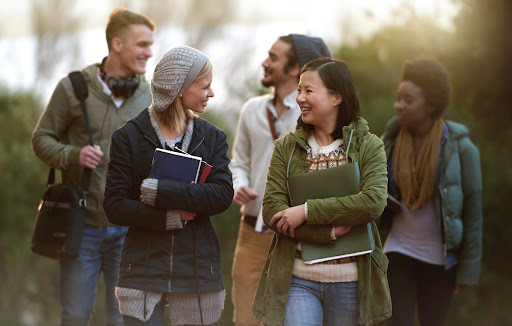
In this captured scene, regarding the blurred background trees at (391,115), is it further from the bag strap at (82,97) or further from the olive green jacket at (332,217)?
the bag strap at (82,97)

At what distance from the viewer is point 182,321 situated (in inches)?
143

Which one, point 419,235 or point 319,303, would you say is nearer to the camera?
point 319,303

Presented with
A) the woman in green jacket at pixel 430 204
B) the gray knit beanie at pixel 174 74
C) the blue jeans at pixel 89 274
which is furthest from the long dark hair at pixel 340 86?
the blue jeans at pixel 89 274

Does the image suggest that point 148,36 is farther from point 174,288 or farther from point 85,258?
point 174,288

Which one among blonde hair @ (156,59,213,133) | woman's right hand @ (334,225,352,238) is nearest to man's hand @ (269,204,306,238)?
woman's right hand @ (334,225,352,238)

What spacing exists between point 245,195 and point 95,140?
1.09m

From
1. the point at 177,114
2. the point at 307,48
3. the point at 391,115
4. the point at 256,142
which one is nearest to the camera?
the point at 177,114

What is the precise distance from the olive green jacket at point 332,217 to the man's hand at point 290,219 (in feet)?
0.11

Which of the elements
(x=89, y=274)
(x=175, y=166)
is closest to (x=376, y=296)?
(x=175, y=166)

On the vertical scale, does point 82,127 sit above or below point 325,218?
above

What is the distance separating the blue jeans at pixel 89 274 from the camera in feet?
15.9

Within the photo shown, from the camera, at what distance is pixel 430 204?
5152 mm

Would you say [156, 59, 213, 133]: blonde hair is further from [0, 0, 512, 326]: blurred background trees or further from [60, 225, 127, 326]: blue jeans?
[0, 0, 512, 326]: blurred background trees

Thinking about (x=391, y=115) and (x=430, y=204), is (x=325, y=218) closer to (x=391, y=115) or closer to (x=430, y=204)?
(x=430, y=204)
